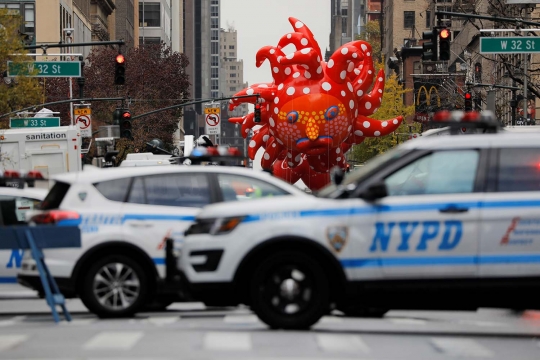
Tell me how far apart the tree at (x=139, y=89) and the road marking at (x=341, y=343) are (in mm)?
59228

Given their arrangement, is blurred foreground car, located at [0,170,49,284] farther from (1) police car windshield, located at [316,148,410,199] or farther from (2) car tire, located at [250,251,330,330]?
(1) police car windshield, located at [316,148,410,199]

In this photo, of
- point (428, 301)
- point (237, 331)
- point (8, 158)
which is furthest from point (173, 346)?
point (8, 158)

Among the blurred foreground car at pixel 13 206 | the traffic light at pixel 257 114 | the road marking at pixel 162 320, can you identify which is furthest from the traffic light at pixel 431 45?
the road marking at pixel 162 320

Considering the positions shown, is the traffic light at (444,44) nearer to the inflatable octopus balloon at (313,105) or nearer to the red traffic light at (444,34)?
the red traffic light at (444,34)

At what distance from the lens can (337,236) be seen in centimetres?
1157

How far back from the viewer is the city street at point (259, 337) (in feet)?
33.9

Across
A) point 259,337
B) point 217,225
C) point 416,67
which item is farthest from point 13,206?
point 416,67

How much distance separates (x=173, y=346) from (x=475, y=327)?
3.56 metres

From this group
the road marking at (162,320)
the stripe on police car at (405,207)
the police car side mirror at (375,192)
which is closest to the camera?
the police car side mirror at (375,192)

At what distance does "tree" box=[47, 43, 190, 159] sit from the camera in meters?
76.0

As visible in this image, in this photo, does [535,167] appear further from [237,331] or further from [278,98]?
[278,98]

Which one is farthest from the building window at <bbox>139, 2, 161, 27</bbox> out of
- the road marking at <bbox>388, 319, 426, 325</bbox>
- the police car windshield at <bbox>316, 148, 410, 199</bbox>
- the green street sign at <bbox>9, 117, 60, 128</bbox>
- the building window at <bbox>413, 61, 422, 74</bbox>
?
the police car windshield at <bbox>316, 148, 410, 199</bbox>

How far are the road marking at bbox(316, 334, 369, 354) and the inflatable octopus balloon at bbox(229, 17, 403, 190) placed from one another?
17.8 meters

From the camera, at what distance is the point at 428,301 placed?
11711mm
